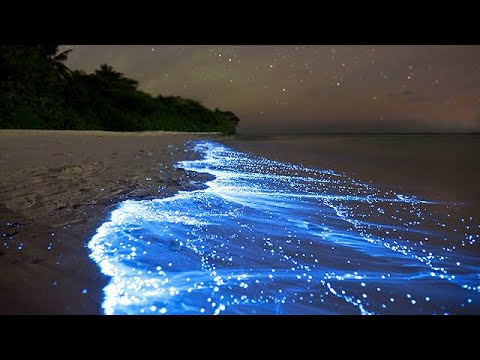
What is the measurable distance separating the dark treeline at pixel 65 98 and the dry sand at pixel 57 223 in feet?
38.3

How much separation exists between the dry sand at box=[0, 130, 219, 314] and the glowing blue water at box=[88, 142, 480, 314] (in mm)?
124

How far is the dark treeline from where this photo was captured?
13.5m

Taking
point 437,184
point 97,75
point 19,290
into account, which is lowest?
point 19,290

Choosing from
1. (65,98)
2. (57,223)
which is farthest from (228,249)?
(65,98)

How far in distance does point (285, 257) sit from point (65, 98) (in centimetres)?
1993

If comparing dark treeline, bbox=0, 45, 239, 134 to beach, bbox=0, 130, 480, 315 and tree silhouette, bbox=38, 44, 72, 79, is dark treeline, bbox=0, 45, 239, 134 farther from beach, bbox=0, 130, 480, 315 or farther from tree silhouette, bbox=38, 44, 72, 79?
beach, bbox=0, 130, 480, 315

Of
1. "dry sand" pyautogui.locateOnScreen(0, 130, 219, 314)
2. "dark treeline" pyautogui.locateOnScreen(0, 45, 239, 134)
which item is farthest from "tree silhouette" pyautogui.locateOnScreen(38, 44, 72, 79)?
"dry sand" pyautogui.locateOnScreen(0, 130, 219, 314)

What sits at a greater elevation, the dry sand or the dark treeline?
the dark treeline

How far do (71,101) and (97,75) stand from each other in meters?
6.78

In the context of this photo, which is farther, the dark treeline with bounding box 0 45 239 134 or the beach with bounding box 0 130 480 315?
the dark treeline with bounding box 0 45 239 134
